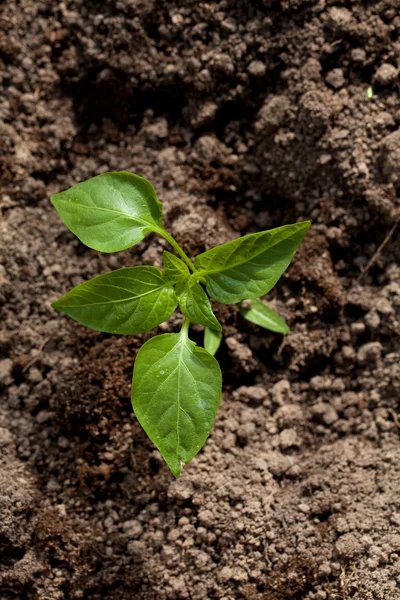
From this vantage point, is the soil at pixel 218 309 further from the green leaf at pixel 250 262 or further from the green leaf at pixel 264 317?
the green leaf at pixel 250 262

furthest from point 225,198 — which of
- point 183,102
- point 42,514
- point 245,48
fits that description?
point 42,514

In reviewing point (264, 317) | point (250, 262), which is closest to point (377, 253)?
point (264, 317)

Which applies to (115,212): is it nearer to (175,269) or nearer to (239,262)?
(175,269)

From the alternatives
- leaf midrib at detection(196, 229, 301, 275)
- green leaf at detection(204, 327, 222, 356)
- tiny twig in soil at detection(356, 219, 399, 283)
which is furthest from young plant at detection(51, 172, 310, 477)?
tiny twig in soil at detection(356, 219, 399, 283)

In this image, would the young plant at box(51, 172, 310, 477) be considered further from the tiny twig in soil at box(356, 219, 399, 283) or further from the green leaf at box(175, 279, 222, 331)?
the tiny twig in soil at box(356, 219, 399, 283)

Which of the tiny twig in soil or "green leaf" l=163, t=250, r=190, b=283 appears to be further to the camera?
the tiny twig in soil

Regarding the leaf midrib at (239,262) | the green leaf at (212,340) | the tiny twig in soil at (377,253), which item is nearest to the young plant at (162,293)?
the leaf midrib at (239,262)

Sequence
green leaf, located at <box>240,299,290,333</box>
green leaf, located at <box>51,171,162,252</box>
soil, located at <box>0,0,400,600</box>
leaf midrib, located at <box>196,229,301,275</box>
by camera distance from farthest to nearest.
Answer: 1. green leaf, located at <box>240,299,290,333</box>
2. soil, located at <box>0,0,400,600</box>
3. green leaf, located at <box>51,171,162,252</box>
4. leaf midrib, located at <box>196,229,301,275</box>
